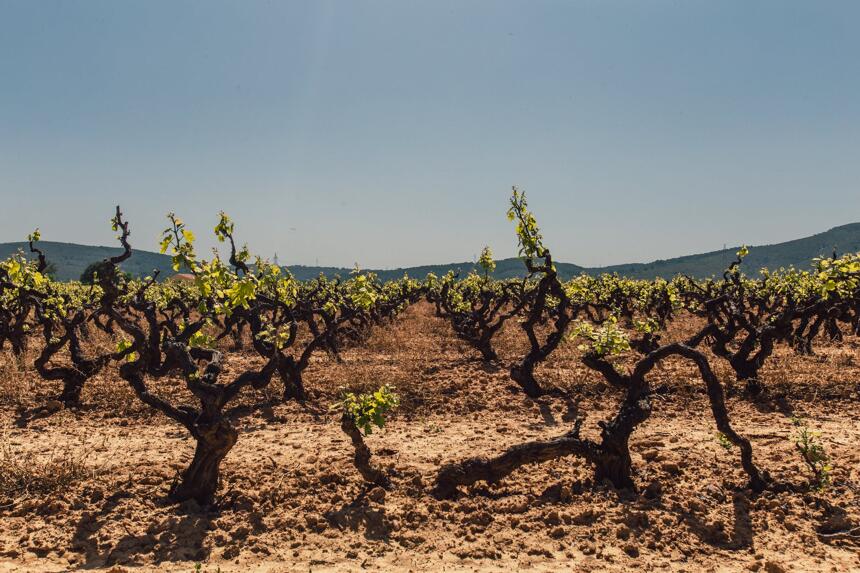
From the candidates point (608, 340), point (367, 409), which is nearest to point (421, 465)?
point (367, 409)

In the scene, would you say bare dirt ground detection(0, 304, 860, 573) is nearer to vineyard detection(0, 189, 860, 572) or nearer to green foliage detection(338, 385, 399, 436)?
vineyard detection(0, 189, 860, 572)

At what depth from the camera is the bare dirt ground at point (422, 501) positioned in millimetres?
5812

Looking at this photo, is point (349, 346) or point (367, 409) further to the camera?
point (349, 346)

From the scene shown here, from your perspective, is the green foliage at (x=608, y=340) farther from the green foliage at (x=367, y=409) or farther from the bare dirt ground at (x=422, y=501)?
the green foliage at (x=367, y=409)

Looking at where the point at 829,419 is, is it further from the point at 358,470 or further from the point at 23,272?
the point at 23,272

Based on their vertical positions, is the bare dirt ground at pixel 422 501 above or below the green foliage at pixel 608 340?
below

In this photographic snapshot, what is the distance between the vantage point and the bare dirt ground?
5812 millimetres

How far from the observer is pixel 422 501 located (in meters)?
7.12

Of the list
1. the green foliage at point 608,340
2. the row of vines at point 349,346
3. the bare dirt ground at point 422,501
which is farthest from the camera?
the green foliage at point 608,340

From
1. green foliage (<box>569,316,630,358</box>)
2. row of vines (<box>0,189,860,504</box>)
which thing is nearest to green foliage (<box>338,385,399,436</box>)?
row of vines (<box>0,189,860,504</box>)

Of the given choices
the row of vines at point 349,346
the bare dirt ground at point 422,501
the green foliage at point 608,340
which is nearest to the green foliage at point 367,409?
the row of vines at point 349,346

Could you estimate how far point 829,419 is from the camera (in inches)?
403

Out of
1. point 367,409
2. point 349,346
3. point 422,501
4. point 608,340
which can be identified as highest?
point 608,340

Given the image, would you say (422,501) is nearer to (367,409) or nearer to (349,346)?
(367,409)
